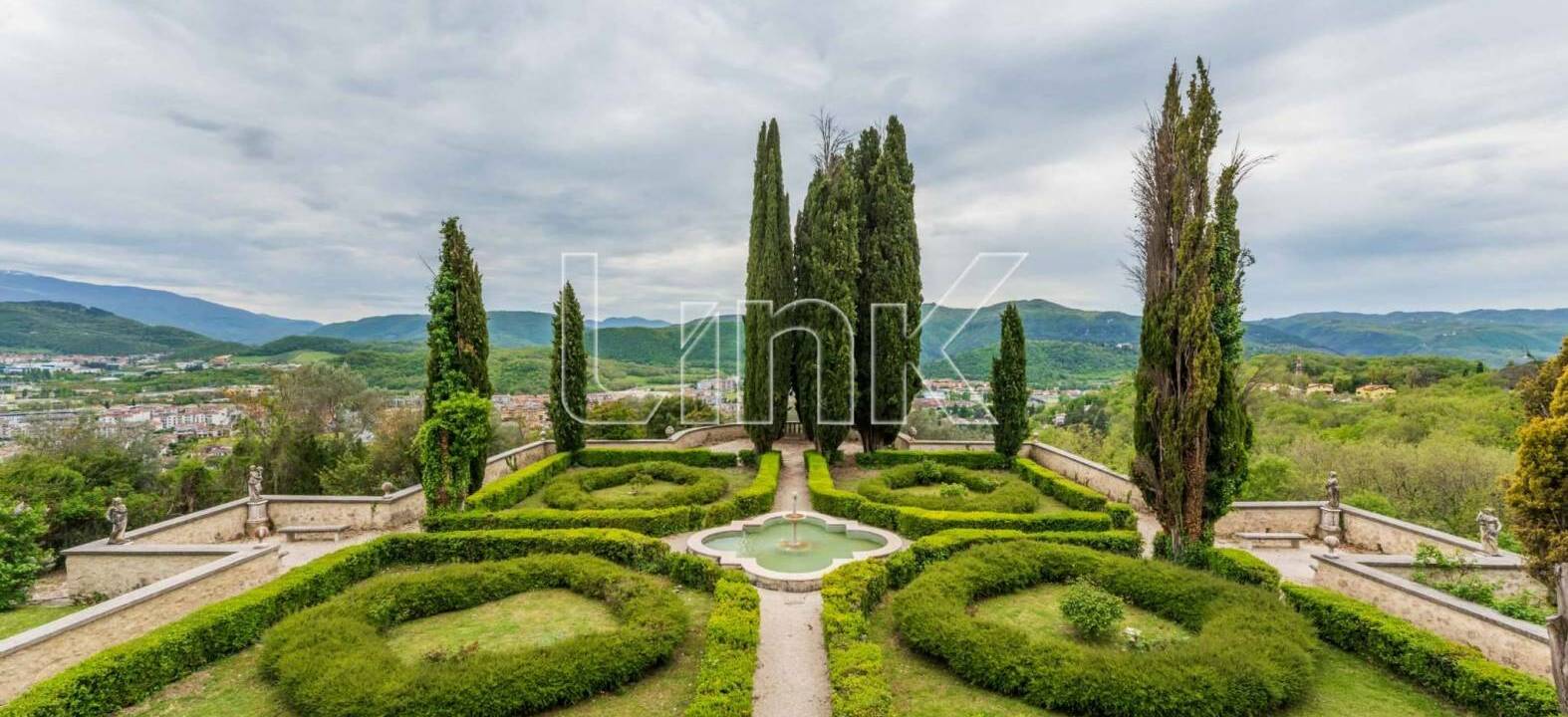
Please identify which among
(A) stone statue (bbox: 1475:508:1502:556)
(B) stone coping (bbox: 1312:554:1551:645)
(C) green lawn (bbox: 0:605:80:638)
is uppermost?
(A) stone statue (bbox: 1475:508:1502:556)

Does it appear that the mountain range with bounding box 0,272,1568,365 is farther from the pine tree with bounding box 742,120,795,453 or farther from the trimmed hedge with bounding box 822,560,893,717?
the trimmed hedge with bounding box 822,560,893,717

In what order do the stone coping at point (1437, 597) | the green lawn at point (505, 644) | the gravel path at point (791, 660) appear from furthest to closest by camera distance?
the stone coping at point (1437, 597) → the green lawn at point (505, 644) → the gravel path at point (791, 660)

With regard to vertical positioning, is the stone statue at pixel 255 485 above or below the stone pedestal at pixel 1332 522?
above

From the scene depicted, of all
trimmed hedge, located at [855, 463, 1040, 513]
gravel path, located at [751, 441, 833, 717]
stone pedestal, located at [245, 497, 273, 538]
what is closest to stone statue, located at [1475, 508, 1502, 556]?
trimmed hedge, located at [855, 463, 1040, 513]

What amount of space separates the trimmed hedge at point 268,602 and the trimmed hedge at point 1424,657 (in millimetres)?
8749

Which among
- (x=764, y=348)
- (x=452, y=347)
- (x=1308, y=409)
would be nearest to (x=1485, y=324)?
Result: (x=1308, y=409)

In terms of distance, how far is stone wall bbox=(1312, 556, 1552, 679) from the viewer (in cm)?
667

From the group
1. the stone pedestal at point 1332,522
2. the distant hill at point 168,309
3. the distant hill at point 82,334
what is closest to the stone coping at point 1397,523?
the stone pedestal at point 1332,522

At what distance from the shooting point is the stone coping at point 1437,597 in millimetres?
6711

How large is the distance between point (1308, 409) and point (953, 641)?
106 feet

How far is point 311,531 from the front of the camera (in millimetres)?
12586

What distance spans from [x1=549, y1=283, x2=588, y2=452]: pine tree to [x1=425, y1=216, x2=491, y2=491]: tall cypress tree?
584 centimetres

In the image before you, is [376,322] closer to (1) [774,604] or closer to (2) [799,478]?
(2) [799,478]

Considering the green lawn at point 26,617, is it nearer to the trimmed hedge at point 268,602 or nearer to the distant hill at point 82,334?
the trimmed hedge at point 268,602
